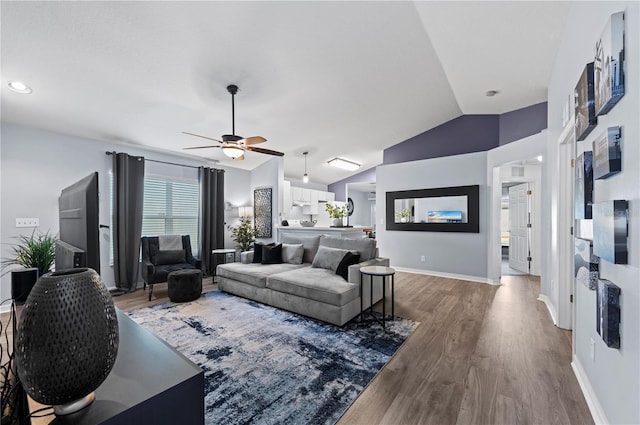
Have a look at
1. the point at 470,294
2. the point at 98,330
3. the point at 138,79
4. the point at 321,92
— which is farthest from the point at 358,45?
the point at 470,294

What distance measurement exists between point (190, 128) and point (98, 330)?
4219 mm

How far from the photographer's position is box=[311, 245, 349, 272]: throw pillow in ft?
12.3

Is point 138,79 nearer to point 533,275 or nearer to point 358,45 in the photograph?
point 358,45

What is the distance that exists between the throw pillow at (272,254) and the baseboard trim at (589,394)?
3.55 m

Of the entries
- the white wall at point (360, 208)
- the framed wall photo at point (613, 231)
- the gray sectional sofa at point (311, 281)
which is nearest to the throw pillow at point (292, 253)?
the gray sectional sofa at point (311, 281)

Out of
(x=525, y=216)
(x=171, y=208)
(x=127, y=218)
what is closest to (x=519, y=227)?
(x=525, y=216)

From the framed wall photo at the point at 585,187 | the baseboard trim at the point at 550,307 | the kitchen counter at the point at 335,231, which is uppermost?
the framed wall photo at the point at 585,187

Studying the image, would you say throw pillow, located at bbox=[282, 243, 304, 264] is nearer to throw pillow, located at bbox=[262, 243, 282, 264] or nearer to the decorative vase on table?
throw pillow, located at bbox=[262, 243, 282, 264]

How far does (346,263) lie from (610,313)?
238cm

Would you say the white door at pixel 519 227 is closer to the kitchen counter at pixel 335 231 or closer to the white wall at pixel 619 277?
the kitchen counter at pixel 335 231

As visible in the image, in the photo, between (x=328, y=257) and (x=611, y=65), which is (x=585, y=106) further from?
(x=328, y=257)

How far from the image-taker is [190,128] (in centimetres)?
431

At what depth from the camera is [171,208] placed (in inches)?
209

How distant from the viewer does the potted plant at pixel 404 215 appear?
6020mm
